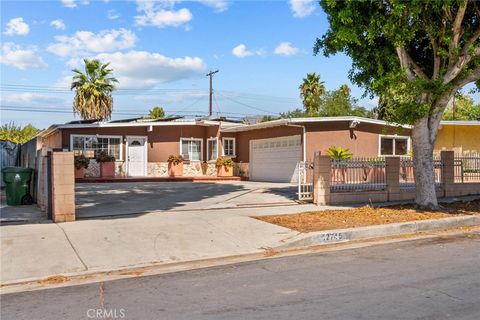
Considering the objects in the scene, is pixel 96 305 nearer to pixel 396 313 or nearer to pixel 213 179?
pixel 396 313

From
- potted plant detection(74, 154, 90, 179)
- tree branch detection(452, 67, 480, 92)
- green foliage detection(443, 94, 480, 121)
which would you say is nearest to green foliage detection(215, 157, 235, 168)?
potted plant detection(74, 154, 90, 179)

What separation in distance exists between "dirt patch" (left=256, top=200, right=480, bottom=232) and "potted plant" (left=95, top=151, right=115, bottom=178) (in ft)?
47.9

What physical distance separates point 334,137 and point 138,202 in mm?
10712

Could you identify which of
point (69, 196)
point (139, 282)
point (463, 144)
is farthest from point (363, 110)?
point (139, 282)

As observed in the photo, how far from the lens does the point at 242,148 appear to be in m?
27.6

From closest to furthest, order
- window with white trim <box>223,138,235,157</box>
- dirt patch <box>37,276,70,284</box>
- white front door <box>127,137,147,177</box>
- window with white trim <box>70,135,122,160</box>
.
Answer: dirt patch <box>37,276,70,284</box>
window with white trim <box>70,135,122,160</box>
white front door <box>127,137,147,177</box>
window with white trim <box>223,138,235,157</box>

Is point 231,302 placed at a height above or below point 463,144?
below

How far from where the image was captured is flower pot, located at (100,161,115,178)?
2420cm

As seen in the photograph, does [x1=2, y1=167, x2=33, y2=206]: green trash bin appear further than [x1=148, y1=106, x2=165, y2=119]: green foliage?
No

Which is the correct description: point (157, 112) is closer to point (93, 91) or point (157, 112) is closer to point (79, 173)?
point (93, 91)

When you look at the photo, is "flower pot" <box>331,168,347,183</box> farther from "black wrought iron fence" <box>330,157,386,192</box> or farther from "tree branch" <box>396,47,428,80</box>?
"tree branch" <box>396,47,428,80</box>

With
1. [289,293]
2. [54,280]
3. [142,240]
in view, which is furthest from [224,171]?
[289,293]

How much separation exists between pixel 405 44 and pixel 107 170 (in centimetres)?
1645

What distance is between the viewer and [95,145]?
2494cm
